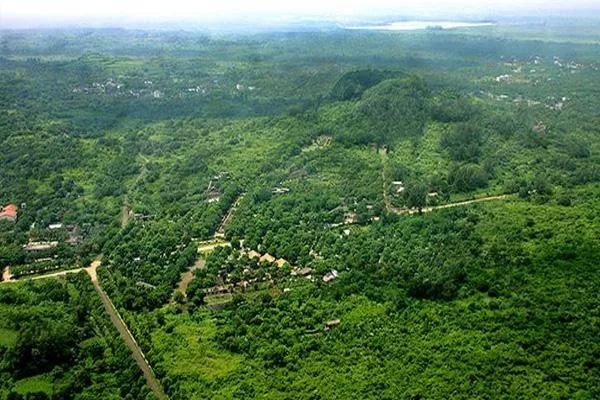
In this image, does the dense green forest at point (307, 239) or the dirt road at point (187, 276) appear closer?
the dense green forest at point (307, 239)

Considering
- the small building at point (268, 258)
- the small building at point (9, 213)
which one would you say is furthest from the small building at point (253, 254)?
the small building at point (9, 213)

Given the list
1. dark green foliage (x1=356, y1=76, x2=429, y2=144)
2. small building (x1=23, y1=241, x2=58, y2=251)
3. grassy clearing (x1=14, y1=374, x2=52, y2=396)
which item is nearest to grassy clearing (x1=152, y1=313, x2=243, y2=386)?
grassy clearing (x1=14, y1=374, x2=52, y2=396)

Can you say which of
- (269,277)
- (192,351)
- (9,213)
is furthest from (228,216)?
(192,351)

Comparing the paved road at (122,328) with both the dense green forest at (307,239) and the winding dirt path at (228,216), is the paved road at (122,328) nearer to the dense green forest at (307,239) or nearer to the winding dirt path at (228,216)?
the dense green forest at (307,239)

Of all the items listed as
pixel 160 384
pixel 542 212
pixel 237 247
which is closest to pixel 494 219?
pixel 542 212

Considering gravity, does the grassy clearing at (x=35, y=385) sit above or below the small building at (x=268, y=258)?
below

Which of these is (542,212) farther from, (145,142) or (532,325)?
(145,142)

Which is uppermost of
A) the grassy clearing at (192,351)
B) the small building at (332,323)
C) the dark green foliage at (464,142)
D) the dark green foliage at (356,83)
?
the dark green foliage at (356,83)
